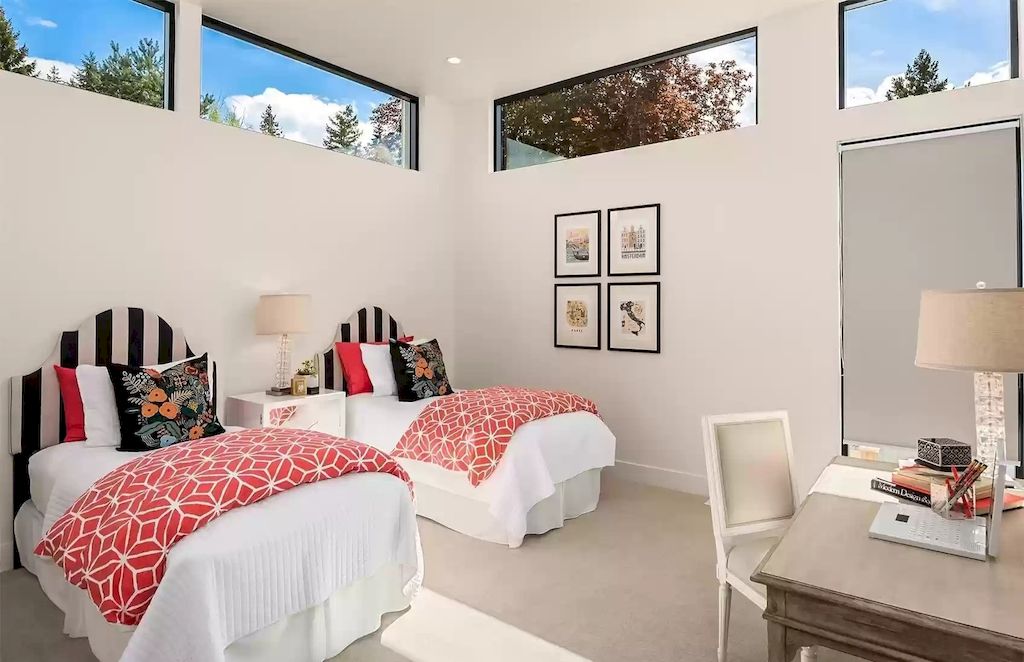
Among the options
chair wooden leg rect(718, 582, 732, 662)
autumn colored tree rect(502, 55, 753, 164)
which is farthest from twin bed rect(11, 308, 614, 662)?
autumn colored tree rect(502, 55, 753, 164)

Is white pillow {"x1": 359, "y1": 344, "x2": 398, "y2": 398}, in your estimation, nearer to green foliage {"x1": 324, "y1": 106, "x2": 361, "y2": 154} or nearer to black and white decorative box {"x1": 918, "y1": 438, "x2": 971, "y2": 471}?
green foliage {"x1": 324, "y1": 106, "x2": 361, "y2": 154}

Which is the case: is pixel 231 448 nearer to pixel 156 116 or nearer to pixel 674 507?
pixel 156 116

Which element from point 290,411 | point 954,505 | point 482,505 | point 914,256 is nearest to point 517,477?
point 482,505

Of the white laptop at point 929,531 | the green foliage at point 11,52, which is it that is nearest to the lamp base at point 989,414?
the white laptop at point 929,531

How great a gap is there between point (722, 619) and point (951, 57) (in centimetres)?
330

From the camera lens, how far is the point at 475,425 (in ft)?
11.3

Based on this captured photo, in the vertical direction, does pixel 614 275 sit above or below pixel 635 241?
below

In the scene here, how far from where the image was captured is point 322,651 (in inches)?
86.4

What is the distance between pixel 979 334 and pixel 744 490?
0.88 metres

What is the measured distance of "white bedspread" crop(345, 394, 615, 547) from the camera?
322 cm

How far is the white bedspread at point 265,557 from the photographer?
176 centimetres

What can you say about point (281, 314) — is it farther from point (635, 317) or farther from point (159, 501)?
point (635, 317)

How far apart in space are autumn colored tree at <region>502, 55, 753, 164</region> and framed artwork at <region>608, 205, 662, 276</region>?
543mm

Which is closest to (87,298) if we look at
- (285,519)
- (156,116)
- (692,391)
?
(156,116)
